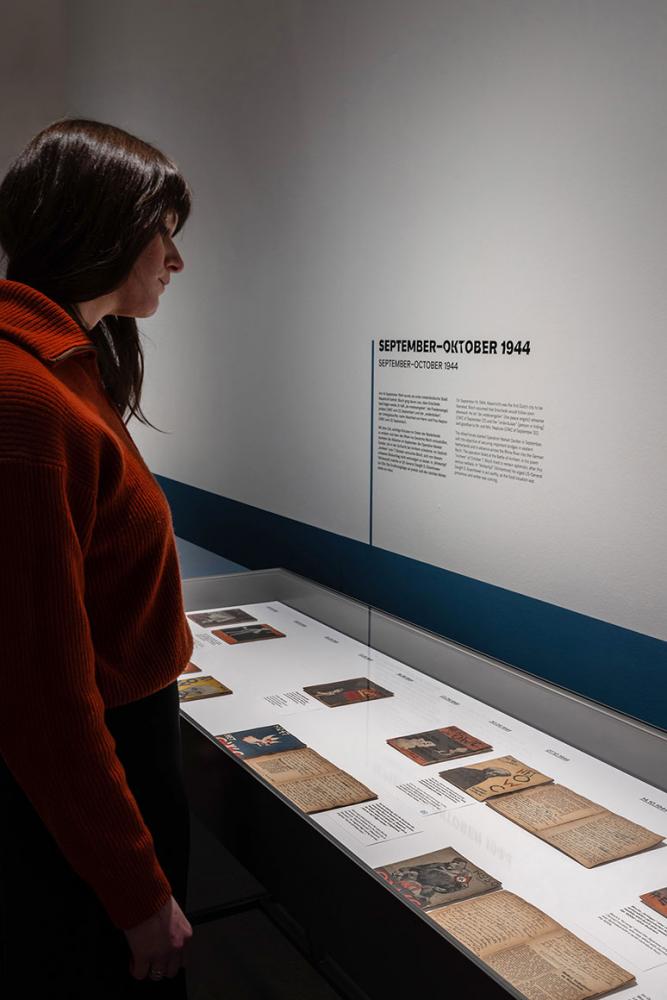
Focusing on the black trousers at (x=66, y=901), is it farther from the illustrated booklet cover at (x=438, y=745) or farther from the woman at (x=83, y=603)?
the illustrated booklet cover at (x=438, y=745)

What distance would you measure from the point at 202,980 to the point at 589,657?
4.70 feet

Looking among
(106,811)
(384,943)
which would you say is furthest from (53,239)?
(384,943)

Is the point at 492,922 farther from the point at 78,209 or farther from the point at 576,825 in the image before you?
the point at 78,209

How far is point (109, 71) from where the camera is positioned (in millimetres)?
5578

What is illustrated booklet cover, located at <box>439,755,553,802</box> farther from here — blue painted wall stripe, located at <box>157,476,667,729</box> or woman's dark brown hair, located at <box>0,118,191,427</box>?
woman's dark brown hair, located at <box>0,118,191,427</box>

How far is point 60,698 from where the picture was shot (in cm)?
126

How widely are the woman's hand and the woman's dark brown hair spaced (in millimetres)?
861

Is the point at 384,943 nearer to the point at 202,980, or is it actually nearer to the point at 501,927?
the point at 501,927

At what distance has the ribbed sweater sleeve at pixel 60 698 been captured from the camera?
1211 mm

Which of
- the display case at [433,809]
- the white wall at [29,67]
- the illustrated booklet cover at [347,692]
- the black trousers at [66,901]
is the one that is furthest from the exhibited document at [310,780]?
the white wall at [29,67]

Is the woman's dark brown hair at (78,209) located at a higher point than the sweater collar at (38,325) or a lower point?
higher

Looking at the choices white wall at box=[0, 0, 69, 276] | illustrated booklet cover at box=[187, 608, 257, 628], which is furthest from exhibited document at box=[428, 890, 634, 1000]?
white wall at box=[0, 0, 69, 276]

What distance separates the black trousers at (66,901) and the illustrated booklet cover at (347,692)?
40.1 inches

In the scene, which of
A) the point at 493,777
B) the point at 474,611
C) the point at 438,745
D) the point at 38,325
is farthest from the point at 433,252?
the point at 38,325
